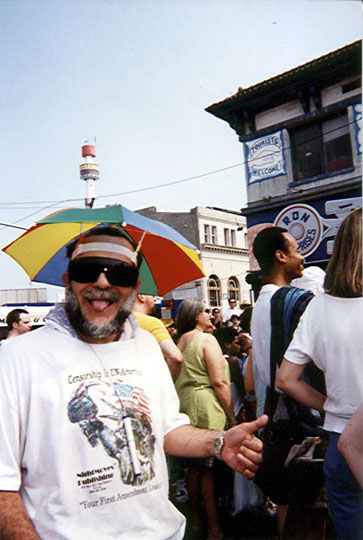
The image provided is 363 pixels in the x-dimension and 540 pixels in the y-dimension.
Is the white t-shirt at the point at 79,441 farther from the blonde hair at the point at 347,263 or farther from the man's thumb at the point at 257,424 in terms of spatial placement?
the blonde hair at the point at 347,263

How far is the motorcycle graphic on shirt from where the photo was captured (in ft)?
4.46

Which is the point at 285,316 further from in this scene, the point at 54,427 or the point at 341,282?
the point at 54,427

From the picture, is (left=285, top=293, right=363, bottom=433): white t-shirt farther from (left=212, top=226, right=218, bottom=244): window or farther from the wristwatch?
(left=212, top=226, right=218, bottom=244): window

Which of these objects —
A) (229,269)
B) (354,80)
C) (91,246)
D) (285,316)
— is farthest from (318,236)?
(229,269)

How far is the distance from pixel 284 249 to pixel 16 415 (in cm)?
184

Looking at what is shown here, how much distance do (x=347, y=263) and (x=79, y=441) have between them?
4.42 ft

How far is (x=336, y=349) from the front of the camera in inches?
72.4

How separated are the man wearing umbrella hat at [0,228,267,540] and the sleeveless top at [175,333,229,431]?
72.0 inches

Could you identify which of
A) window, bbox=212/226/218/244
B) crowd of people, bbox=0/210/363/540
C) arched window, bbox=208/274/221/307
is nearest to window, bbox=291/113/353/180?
crowd of people, bbox=0/210/363/540

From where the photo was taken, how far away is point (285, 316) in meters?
2.35

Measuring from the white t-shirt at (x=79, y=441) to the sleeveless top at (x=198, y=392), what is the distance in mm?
1925

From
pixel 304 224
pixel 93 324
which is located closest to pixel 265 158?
pixel 304 224

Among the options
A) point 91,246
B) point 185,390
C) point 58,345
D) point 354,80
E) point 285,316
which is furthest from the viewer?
point 354,80

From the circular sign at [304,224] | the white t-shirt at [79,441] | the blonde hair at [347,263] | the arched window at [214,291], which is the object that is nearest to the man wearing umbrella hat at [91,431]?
the white t-shirt at [79,441]
